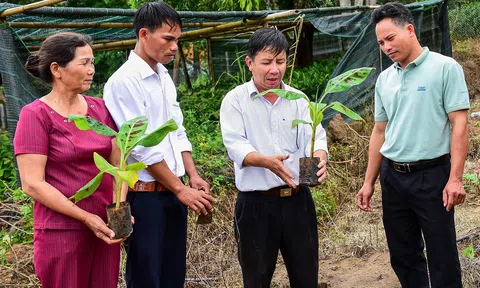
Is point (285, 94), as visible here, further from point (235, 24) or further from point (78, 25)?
point (235, 24)

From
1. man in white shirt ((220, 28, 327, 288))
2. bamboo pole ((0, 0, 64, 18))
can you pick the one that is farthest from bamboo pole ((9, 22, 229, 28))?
man in white shirt ((220, 28, 327, 288))

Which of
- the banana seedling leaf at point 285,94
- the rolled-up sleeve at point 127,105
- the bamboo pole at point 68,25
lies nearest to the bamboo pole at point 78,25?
the bamboo pole at point 68,25

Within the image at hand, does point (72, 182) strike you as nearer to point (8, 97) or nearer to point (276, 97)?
point (276, 97)

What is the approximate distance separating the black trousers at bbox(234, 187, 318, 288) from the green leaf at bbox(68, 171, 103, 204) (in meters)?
0.90

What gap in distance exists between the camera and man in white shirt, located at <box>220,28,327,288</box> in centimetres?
323

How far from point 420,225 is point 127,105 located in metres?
1.75

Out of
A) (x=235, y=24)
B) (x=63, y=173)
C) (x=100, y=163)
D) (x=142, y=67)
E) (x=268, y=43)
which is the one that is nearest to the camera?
(x=100, y=163)

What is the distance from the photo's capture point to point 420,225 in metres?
3.51

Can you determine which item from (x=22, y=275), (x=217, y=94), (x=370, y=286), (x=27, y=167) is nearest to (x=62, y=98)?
(x=27, y=167)

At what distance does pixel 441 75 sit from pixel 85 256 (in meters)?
2.01

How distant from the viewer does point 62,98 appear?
2.79 meters

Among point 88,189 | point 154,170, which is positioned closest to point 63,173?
point 88,189

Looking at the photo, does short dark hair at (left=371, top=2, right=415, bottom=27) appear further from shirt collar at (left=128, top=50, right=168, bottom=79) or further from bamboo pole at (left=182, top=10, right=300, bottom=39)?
bamboo pole at (left=182, top=10, right=300, bottom=39)

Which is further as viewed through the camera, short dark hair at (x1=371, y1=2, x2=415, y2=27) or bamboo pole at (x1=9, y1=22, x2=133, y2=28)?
bamboo pole at (x1=9, y1=22, x2=133, y2=28)
